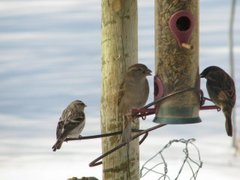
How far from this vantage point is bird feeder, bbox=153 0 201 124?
729 centimetres

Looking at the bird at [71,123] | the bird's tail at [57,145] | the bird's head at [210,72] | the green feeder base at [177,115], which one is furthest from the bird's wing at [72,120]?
the bird's head at [210,72]

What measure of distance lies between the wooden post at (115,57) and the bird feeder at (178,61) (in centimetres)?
21

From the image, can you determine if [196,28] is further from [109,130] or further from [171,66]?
[109,130]

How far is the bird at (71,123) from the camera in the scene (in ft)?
25.8

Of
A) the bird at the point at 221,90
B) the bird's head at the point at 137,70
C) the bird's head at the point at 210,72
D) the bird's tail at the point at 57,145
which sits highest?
the bird's head at the point at 137,70

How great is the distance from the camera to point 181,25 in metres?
7.34

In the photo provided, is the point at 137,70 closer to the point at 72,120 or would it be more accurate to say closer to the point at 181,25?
the point at 181,25

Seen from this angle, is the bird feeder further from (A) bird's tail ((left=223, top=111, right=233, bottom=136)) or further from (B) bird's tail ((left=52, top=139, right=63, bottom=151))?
(B) bird's tail ((left=52, top=139, right=63, bottom=151))

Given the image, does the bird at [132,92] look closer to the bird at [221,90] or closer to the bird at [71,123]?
the bird at [221,90]

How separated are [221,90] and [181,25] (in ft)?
1.81

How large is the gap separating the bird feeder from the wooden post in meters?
0.21

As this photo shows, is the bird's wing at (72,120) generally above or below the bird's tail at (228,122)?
below

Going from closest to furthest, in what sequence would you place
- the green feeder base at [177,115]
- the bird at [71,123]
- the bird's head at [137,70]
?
the bird's head at [137,70], the green feeder base at [177,115], the bird at [71,123]

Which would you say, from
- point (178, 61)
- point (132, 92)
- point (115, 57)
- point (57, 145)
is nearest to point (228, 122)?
point (178, 61)
